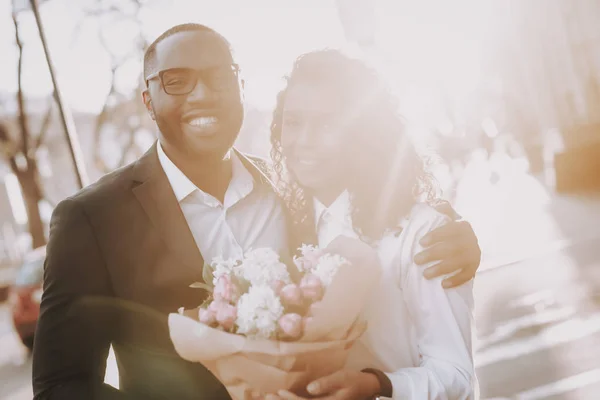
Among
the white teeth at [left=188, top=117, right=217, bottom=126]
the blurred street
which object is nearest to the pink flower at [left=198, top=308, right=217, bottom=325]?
the white teeth at [left=188, top=117, right=217, bottom=126]

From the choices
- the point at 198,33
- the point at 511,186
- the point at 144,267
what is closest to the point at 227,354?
the point at 144,267

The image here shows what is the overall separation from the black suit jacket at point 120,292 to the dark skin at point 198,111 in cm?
13

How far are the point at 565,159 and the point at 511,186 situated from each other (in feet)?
12.7

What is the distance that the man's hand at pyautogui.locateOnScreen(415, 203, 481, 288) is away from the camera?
1.81 m

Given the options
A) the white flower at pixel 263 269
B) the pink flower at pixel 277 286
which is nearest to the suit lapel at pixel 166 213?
the white flower at pixel 263 269

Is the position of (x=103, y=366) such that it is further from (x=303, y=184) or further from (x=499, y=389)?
(x=499, y=389)

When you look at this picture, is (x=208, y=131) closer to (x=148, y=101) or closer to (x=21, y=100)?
(x=148, y=101)

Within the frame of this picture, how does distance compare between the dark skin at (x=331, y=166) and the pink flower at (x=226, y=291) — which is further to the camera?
the dark skin at (x=331, y=166)

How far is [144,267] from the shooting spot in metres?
1.87

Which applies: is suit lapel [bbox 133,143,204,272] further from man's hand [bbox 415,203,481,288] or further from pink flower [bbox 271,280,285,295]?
man's hand [bbox 415,203,481,288]

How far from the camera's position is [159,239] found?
1.91m

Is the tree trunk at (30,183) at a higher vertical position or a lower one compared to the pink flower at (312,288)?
higher

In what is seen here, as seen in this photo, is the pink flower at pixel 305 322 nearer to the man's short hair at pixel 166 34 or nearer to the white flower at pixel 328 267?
the white flower at pixel 328 267

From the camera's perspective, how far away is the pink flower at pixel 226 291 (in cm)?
153
